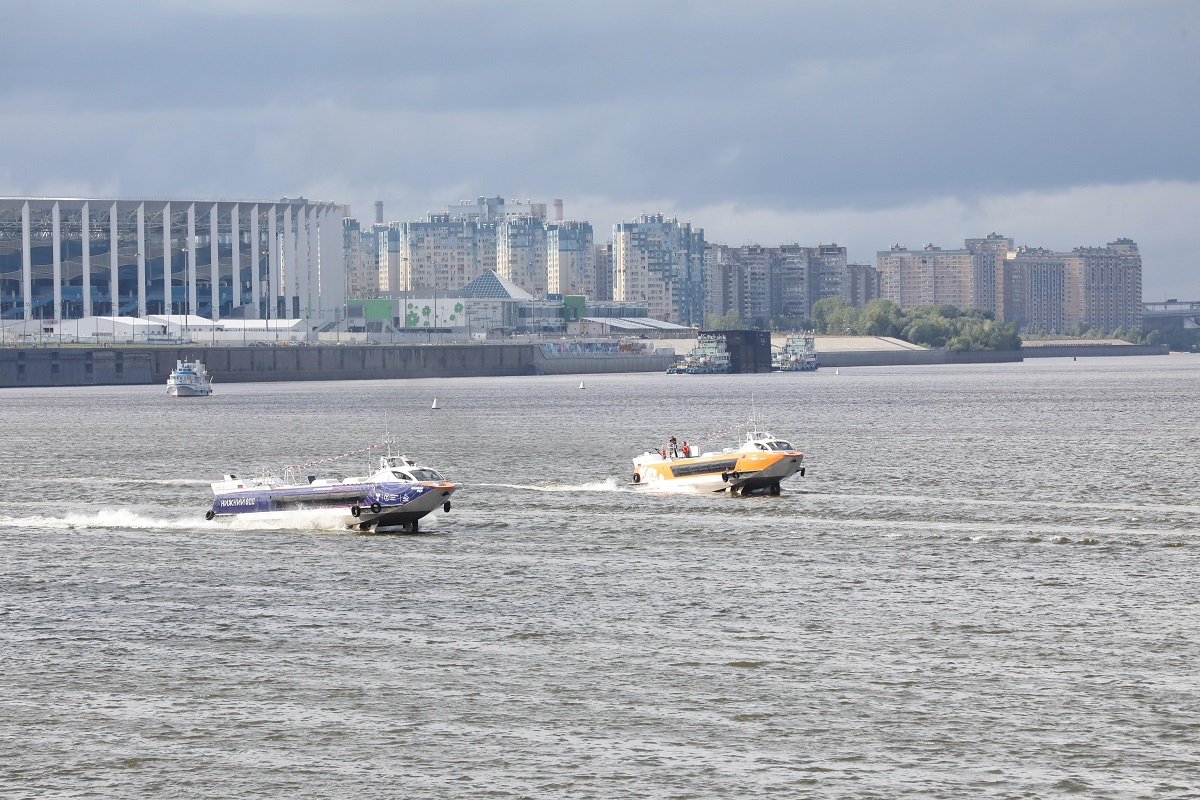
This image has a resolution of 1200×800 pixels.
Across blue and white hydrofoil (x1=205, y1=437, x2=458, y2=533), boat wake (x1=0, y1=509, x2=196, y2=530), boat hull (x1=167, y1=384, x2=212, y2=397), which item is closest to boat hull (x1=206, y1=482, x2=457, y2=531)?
blue and white hydrofoil (x1=205, y1=437, x2=458, y2=533)

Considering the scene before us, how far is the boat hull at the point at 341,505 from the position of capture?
157 feet

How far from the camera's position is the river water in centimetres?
2228

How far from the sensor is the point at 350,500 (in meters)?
48.5

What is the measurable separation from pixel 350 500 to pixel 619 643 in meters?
19.4

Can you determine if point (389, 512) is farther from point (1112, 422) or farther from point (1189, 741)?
point (1112, 422)

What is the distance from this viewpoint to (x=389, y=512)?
48000 mm

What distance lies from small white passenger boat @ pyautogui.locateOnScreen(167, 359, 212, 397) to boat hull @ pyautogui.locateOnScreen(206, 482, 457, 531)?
129464 millimetres

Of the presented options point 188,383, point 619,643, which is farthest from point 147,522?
point 188,383

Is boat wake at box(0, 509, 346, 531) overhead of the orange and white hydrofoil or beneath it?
beneath

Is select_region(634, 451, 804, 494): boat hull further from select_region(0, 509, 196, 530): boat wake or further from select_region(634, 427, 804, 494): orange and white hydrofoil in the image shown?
select_region(0, 509, 196, 530): boat wake

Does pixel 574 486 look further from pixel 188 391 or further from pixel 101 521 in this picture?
pixel 188 391

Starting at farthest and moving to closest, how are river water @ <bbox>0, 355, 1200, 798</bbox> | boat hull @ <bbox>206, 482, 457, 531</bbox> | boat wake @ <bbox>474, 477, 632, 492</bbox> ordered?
1. boat wake @ <bbox>474, 477, 632, 492</bbox>
2. boat hull @ <bbox>206, 482, 457, 531</bbox>
3. river water @ <bbox>0, 355, 1200, 798</bbox>

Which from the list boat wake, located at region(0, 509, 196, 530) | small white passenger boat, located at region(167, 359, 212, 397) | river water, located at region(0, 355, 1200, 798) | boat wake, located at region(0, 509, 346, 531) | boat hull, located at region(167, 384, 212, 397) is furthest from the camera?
small white passenger boat, located at region(167, 359, 212, 397)

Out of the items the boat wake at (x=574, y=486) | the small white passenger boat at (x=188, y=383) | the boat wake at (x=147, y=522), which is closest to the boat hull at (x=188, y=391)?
the small white passenger boat at (x=188, y=383)
